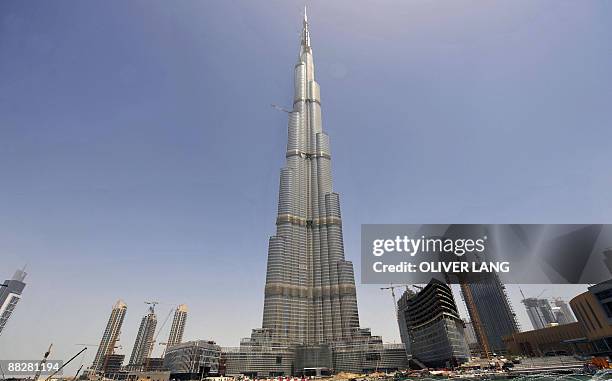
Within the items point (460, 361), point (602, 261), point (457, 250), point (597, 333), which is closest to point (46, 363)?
point (457, 250)

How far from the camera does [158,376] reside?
153625 mm

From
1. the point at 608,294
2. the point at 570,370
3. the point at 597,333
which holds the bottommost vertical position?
the point at 570,370

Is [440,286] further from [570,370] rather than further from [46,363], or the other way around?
[46,363]

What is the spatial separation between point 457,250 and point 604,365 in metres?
51.7

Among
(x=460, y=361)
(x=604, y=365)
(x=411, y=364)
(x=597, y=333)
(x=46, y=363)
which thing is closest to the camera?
(x=46, y=363)

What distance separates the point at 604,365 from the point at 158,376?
575 ft

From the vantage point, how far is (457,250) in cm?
8656

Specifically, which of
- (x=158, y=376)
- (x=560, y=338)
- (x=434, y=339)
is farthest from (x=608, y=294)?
(x=158, y=376)

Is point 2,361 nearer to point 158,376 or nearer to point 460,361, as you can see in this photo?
point 158,376

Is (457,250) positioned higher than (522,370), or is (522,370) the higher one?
(457,250)

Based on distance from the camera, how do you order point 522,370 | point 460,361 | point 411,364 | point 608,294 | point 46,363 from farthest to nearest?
point 411,364 < point 460,361 < point 608,294 < point 522,370 < point 46,363

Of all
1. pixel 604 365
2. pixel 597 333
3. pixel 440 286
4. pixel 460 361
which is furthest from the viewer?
pixel 440 286

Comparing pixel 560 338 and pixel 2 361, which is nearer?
pixel 2 361

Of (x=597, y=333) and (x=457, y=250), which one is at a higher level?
(x=457, y=250)
